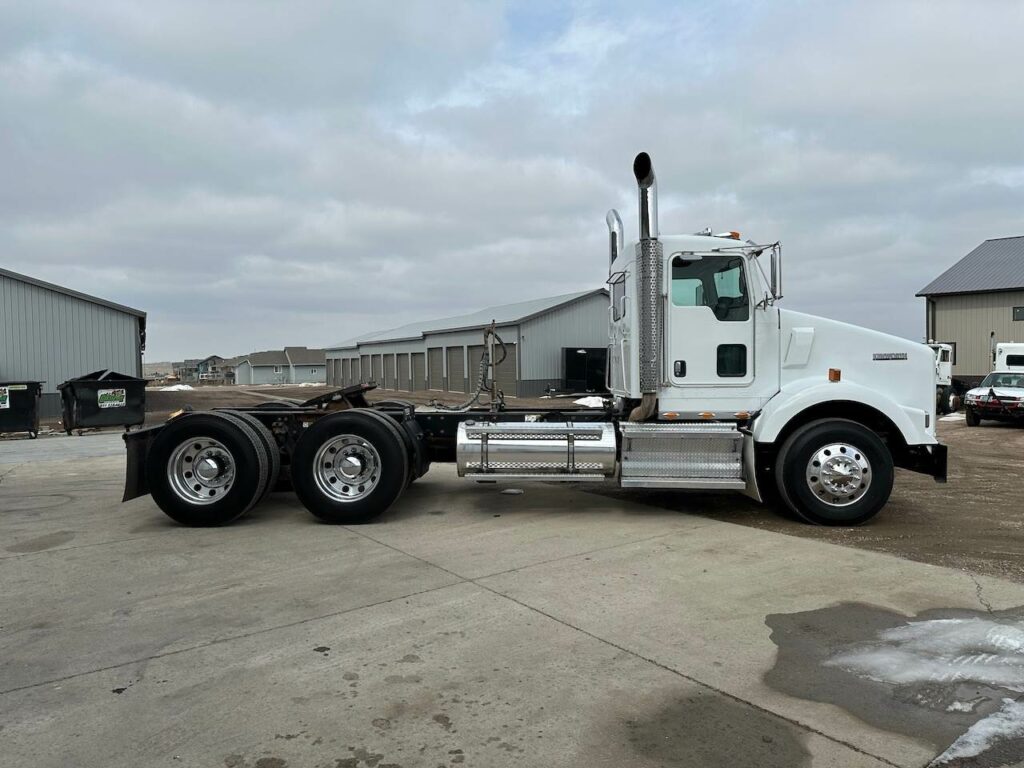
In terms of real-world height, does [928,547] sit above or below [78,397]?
below

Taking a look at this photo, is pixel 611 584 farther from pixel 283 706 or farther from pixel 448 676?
pixel 283 706

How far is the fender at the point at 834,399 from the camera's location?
283 inches

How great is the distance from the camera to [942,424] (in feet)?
72.1

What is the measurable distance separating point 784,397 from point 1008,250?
40.1 meters

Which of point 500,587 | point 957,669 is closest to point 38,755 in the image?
point 500,587

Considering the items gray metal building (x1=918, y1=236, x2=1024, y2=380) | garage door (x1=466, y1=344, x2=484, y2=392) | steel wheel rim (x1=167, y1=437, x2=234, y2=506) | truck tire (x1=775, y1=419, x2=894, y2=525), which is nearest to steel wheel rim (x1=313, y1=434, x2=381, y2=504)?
steel wheel rim (x1=167, y1=437, x2=234, y2=506)

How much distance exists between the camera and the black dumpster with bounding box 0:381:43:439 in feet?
59.1

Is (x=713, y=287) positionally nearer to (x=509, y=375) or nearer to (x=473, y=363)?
(x=509, y=375)

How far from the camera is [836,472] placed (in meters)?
7.11

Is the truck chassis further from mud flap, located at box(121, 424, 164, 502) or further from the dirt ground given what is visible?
the dirt ground

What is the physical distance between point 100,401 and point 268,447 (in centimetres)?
1405

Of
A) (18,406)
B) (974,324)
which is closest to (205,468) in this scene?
(18,406)

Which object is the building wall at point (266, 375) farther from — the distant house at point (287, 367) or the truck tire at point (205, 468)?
the truck tire at point (205, 468)

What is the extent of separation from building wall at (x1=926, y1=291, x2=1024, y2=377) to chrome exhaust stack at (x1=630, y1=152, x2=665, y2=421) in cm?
3517
